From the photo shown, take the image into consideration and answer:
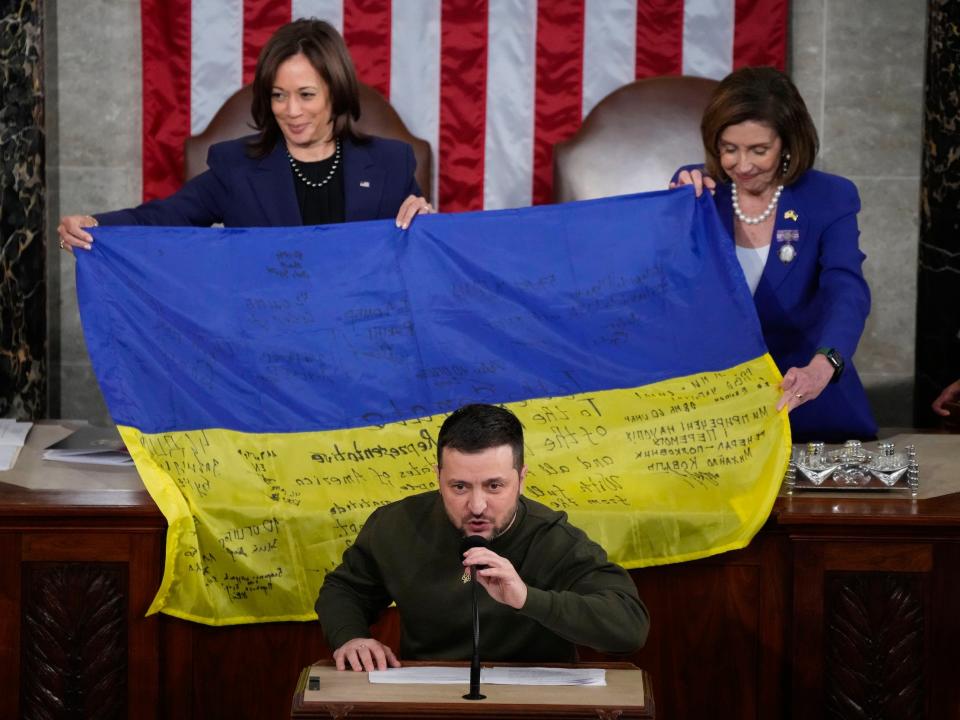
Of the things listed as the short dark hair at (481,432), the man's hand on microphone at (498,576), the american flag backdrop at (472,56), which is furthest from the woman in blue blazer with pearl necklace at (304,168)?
the american flag backdrop at (472,56)

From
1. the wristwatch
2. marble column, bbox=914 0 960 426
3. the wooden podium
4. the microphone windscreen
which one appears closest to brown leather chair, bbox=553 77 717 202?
marble column, bbox=914 0 960 426

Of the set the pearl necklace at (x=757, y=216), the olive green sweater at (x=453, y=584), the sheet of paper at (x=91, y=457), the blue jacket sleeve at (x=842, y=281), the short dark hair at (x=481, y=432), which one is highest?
the pearl necklace at (x=757, y=216)

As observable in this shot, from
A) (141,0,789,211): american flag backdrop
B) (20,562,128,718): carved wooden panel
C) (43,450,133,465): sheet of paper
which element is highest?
(141,0,789,211): american flag backdrop

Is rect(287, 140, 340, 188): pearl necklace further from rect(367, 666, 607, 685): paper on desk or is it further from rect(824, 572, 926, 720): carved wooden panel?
rect(367, 666, 607, 685): paper on desk

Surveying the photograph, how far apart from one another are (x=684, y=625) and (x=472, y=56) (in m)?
3.09

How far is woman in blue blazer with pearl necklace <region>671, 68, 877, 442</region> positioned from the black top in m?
0.93

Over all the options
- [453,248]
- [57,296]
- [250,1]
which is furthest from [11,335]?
[453,248]

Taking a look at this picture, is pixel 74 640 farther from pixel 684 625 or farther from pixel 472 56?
pixel 472 56

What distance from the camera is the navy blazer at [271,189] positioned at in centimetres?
421

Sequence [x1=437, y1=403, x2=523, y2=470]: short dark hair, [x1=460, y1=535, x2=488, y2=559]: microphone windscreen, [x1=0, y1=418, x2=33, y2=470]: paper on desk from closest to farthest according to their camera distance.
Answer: [x1=460, y1=535, x2=488, y2=559]: microphone windscreen
[x1=437, y1=403, x2=523, y2=470]: short dark hair
[x1=0, y1=418, x2=33, y2=470]: paper on desk

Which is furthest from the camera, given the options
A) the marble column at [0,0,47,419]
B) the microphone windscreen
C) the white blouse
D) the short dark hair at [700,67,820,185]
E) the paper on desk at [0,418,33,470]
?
the marble column at [0,0,47,419]

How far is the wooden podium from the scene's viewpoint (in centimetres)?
241

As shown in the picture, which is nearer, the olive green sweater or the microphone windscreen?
the microphone windscreen

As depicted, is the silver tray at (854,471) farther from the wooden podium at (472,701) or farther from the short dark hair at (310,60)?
the short dark hair at (310,60)
